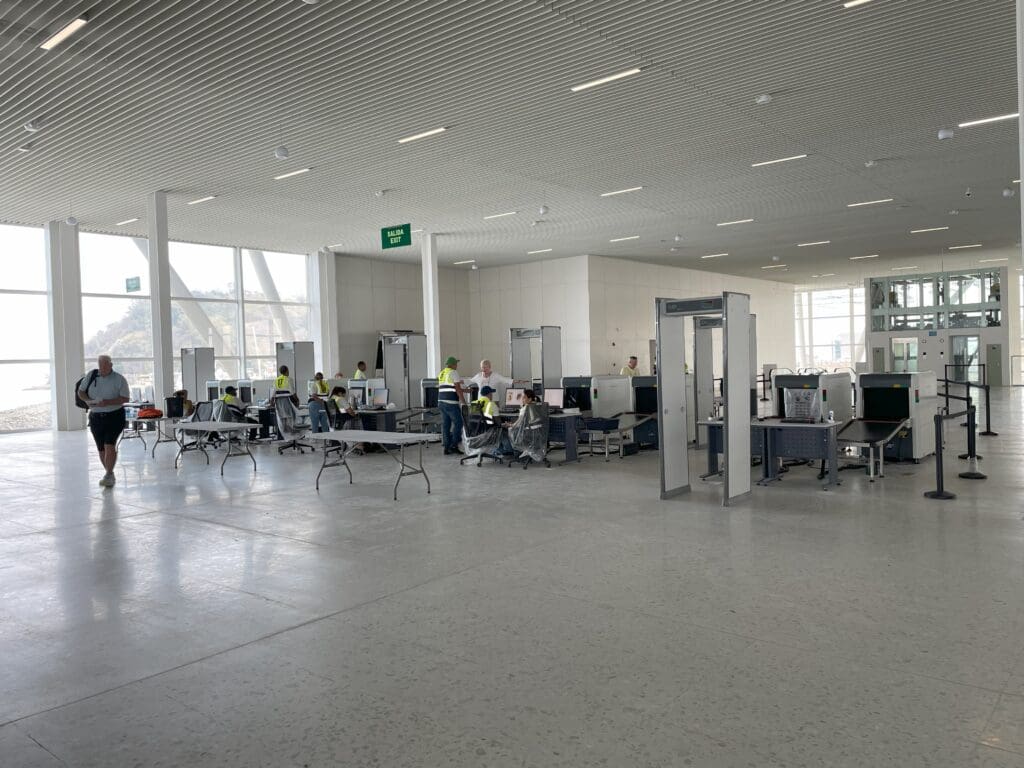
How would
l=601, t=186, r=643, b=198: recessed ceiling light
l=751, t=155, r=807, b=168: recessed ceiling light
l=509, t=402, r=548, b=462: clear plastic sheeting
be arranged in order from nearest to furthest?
l=509, t=402, r=548, b=462: clear plastic sheeting < l=751, t=155, r=807, b=168: recessed ceiling light < l=601, t=186, r=643, b=198: recessed ceiling light

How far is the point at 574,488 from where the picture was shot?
330 inches

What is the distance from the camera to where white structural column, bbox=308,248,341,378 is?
2139 centimetres

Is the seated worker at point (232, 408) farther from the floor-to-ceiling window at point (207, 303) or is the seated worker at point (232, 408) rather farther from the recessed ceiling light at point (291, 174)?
the floor-to-ceiling window at point (207, 303)

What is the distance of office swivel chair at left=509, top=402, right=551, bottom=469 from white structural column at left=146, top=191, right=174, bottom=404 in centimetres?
750

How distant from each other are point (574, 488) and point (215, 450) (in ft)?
24.5

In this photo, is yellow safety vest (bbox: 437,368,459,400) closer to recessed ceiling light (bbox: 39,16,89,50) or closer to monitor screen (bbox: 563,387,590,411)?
monitor screen (bbox: 563,387,590,411)

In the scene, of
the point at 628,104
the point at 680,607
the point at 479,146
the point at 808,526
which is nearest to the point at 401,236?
the point at 479,146

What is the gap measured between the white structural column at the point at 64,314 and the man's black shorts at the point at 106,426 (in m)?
9.22

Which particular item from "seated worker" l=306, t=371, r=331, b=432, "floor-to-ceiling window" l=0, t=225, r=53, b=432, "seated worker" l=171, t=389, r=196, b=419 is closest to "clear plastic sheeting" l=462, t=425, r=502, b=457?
"seated worker" l=306, t=371, r=331, b=432

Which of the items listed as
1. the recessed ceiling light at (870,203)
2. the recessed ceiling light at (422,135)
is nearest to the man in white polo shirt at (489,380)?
the recessed ceiling light at (422,135)

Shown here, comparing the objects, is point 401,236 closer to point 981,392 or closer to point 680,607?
point 680,607

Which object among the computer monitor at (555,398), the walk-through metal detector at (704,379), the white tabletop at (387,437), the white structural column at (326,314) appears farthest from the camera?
the white structural column at (326,314)

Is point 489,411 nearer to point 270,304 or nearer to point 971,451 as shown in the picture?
point 971,451

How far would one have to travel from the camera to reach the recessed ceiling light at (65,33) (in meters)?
7.02
